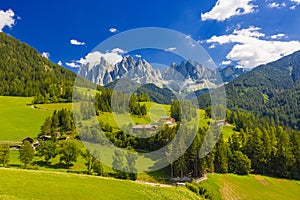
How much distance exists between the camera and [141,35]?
22281 millimetres

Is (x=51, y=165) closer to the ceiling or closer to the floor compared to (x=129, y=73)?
closer to the floor

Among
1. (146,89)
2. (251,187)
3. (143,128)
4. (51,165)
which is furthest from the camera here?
(146,89)

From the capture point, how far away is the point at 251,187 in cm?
6144

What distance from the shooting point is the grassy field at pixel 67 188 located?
2773 cm

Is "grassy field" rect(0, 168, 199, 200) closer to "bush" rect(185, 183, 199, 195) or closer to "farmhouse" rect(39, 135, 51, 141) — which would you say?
"bush" rect(185, 183, 199, 195)

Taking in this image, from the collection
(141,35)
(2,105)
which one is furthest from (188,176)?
(2,105)

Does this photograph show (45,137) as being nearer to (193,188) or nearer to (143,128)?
(143,128)

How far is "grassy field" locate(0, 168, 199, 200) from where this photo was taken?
27734 millimetres

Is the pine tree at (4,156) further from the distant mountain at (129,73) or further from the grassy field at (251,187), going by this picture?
the grassy field at (251,187)

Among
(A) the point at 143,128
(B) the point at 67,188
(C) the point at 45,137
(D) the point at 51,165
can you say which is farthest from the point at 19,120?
(B) the point at 67,188

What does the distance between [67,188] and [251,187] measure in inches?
1821

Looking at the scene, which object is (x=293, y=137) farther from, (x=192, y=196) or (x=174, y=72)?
(x=174, y=72)

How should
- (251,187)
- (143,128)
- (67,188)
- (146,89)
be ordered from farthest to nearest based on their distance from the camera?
(146,89), (143,128), (251,187), (67,188)

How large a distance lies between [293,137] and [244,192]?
98.1 ft
